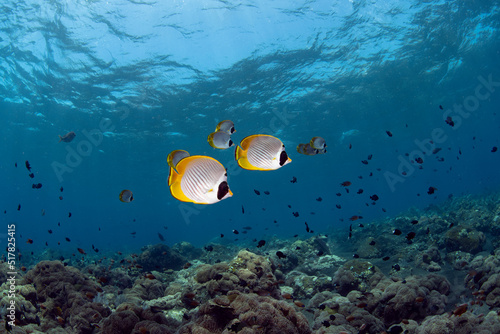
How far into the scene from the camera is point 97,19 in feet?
50.7

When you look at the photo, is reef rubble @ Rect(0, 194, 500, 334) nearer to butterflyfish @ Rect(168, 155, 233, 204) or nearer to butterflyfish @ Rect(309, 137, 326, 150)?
butterflyfish @ Rect(168, 155, 233, 204)

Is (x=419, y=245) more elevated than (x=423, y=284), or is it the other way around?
(x=419, y=245)

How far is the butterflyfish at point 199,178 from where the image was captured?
1.63 m

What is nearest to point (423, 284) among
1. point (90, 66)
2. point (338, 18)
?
point (338, 18)

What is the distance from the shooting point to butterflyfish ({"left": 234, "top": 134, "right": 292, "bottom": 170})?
2.11 m

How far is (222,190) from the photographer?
168 centimetres

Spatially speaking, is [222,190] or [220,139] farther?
[220,139]

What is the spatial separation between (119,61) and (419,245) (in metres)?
21.3

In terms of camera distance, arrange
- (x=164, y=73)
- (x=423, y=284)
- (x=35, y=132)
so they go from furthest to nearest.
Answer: (x=35, y=132) → (x=164, y=73) → (x=423, y=284)

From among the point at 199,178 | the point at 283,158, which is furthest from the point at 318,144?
the point at 199,178

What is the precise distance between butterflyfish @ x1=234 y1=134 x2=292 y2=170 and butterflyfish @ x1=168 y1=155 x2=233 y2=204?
50cm

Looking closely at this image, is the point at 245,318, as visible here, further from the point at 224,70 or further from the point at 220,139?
the point at 224,70

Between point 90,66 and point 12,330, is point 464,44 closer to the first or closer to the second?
point 90,66

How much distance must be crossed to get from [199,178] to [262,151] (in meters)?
0.65
